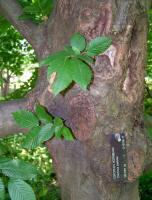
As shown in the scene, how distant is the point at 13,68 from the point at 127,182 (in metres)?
2.77

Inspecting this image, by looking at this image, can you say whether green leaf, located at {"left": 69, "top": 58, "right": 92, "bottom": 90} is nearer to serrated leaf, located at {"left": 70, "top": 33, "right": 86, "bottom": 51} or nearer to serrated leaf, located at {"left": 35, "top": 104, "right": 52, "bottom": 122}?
serrated leaf, located at {"left": 70, "top": 33, "right": 86, "bottom": 51}

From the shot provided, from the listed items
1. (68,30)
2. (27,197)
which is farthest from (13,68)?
(27,197)

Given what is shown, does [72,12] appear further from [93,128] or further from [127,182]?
[127,182]

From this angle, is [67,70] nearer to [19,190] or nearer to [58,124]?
[58,124]

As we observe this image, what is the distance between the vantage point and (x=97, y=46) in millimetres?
1067

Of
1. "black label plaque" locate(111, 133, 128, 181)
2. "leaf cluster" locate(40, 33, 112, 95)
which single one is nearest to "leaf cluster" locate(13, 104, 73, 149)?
"black label plaque" locate(111, 133, 128, 181)

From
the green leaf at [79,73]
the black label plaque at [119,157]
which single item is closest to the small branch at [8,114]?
the black label plaque at [119,157]

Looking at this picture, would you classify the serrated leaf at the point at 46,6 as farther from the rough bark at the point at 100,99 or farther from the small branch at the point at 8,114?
the small branch at the point at 8,114

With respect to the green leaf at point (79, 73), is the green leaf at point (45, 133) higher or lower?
lower

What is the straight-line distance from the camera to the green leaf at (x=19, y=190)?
106cm

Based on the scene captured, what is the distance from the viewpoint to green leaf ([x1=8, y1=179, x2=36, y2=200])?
1.06 m

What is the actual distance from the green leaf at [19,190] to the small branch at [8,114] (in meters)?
0.38

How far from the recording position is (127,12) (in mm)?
1206

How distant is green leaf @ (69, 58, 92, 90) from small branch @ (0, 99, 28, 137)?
60 cm
